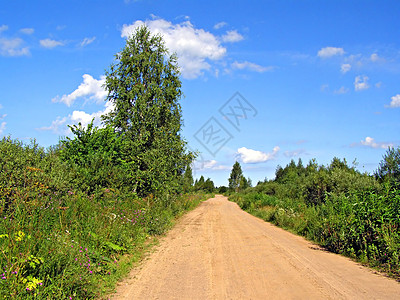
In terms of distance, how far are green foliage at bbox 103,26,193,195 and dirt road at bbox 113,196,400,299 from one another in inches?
390

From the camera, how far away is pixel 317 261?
7.70 metres

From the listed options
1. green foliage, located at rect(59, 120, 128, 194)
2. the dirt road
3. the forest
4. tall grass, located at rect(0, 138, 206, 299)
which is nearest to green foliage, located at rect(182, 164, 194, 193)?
the forest

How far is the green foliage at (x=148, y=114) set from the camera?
62.6 feet

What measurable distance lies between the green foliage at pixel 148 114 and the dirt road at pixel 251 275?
390 inches

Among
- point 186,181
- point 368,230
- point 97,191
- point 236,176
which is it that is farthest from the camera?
point 236,176

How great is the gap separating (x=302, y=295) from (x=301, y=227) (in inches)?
343

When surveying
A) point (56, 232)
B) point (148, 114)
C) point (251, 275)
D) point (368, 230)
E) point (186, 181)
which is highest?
point (148, 114)

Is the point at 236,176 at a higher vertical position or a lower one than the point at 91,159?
higher

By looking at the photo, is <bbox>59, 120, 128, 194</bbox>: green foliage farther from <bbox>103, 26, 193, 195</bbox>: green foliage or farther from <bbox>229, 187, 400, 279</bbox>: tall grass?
<bbox>229, 187, 400, 279</bbox>: tall grass

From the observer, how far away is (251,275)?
6.36 meters

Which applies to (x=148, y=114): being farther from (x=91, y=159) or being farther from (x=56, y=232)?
Result: (x=56, y=232)

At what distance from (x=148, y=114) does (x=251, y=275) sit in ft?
51.0

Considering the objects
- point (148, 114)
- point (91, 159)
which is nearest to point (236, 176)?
A: point (148, 114)

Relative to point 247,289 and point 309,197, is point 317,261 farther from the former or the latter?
point 309,197
